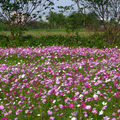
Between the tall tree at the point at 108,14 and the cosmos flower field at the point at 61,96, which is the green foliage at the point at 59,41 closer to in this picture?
the tall tree at the point at 108,14

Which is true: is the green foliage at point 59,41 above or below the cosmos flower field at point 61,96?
above

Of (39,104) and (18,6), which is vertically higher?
(18,6)

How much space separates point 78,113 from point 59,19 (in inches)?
517

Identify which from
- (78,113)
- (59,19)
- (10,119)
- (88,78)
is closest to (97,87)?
(88,78)

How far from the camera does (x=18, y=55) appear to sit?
856 centimetres

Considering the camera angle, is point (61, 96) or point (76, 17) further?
point (76, 17)

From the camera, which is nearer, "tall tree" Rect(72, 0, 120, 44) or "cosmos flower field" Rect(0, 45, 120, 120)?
"cosmos flower field" Rect(0, 45, 120, 120)

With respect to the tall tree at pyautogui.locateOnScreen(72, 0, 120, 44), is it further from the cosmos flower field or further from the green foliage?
the cosmos flower field

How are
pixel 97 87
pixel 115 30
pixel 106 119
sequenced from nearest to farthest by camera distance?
pixel 106 119 < pixel 97 87 < pixel 115 30

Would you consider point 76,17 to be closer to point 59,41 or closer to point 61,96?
point 59,41

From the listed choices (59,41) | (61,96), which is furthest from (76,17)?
(61,96)

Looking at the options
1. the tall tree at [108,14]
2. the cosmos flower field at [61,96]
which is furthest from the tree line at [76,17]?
the cosmos flower field at [61,96]

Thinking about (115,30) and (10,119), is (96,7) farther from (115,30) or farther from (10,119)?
(10,119)

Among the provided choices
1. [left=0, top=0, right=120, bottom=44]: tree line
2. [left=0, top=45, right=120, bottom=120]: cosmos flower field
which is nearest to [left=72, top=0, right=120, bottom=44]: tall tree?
[left=0, top=0, right=120, bottom=44]: tree line
